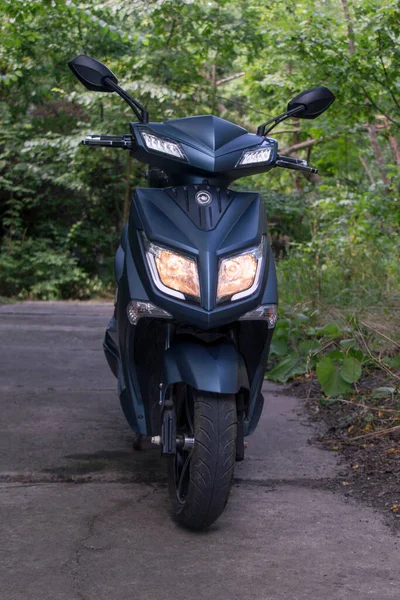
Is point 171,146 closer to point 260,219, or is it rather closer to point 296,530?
point 260,219

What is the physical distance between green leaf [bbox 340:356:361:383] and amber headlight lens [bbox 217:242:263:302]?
6.58 ft

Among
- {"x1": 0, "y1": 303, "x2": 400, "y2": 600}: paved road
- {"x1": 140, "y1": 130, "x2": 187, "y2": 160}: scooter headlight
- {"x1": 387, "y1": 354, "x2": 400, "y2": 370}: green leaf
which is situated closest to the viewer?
{"x1": 0, "y1": 303, "x2": 400, "y2": 600}: paved road

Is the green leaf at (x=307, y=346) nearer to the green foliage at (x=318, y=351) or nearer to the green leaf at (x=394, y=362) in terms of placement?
the green foliage at (x=318, y=351)

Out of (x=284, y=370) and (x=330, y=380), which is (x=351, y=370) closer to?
(x=330, y=380)

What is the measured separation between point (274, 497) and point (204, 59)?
1465 cm

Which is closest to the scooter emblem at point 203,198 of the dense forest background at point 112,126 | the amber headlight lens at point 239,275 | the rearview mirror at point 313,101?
the amber headlight lens at point 239,275

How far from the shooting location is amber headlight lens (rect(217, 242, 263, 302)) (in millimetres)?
3197

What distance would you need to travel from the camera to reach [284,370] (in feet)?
21.4

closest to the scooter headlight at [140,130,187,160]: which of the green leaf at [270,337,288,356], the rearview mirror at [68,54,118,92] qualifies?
the rearview mirror at [68,54,118,92]

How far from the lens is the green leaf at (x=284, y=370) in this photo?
256 inches

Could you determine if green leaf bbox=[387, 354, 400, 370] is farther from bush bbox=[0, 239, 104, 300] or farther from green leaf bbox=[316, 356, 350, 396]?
bush bbox=[0, 239, 104, 300]

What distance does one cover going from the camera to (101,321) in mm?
11492

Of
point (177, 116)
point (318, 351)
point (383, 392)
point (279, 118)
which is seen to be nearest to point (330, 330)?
point (318, 351)

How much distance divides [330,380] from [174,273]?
2234 millimetres
